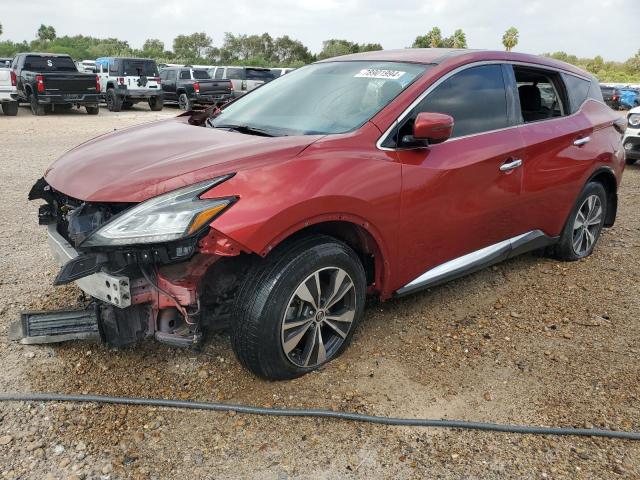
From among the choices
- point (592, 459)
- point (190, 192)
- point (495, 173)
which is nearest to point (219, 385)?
point (190, 192)

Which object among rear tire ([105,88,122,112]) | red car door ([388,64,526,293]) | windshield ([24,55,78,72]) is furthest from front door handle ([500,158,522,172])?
rear tire ([105,88,122,112])

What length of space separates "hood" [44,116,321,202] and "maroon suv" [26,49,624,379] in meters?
0.01

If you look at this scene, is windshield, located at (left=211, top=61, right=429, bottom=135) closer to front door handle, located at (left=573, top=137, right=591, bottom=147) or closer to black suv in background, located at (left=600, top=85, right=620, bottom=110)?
front door handle, located at (left=573, top=137, right=591, bottom=147)

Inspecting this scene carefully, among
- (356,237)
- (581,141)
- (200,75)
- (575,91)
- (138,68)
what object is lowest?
(356,237)

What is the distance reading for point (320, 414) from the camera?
2.79 metres

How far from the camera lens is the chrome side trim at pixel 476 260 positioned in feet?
11.6

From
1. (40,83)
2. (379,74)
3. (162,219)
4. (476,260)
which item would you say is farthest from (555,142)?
(40,83)

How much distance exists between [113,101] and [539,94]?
1881cm

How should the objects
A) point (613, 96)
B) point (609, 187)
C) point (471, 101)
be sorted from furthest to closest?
point (613, 96) → point (609, 187) → point (471, 101)

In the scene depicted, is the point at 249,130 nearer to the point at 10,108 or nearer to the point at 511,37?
the point at 10,108

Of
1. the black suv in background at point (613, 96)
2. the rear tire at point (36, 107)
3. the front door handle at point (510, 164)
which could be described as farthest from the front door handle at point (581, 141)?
the black suv in background at point (613, 96)

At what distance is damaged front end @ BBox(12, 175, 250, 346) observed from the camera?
8.34 feet

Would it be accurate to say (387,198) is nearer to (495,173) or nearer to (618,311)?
(495,173)

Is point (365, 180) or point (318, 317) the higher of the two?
point (365, 180)
